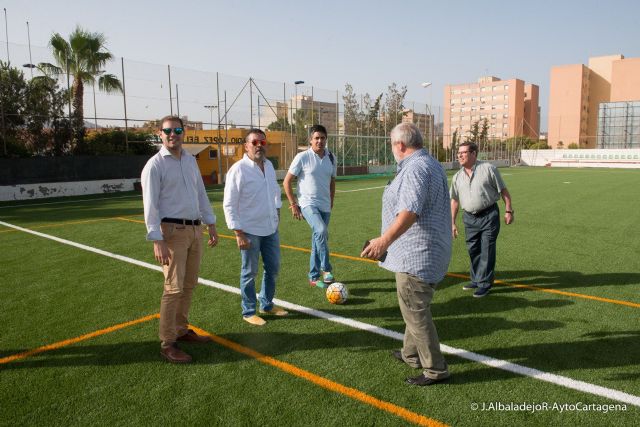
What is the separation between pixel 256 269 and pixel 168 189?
1.31 metres

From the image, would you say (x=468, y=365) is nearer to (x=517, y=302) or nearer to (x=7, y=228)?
(x=517, y=302)

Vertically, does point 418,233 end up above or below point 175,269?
above

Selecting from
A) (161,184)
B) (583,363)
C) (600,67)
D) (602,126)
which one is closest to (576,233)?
(583,363)

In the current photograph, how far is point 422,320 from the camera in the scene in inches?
135

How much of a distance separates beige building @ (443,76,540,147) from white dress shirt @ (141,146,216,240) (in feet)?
372

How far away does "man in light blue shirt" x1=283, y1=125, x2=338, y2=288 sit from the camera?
6027mm

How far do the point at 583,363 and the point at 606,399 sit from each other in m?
0.58

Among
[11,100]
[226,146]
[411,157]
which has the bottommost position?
[411,157]

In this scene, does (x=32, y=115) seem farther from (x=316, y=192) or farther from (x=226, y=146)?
(x=316, y=192)

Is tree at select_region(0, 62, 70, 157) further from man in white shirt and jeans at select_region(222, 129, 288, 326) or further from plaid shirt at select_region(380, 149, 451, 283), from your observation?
plaid shirt at select_region(380, 149, 451, 283)

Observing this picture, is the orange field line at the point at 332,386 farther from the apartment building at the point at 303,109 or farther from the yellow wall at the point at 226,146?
the apartment building at the point at 303,109

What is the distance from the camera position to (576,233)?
10.1 metres

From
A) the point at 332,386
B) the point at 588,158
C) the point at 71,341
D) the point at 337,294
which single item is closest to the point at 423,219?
the point at 332,386

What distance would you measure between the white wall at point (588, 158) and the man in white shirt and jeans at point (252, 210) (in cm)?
4998
